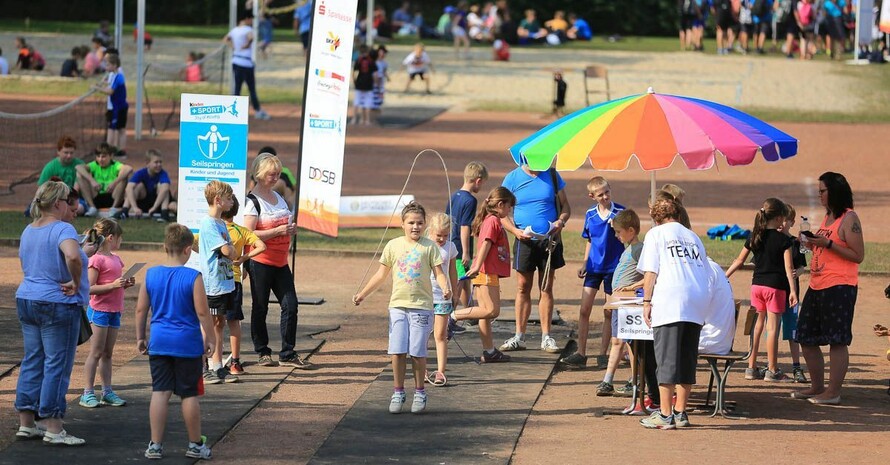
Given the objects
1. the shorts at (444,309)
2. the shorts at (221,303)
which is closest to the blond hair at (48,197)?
the shorts at (221,303)

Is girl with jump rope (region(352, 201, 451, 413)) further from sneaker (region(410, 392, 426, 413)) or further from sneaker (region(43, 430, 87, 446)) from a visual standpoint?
sneaker (region(43, 430, 87, 446))

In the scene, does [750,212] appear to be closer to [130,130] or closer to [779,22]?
[130,130]

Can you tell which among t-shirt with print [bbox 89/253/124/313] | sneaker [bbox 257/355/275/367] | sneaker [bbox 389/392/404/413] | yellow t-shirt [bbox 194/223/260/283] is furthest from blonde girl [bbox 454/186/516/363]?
t-shirt with print [bbox 89/253/124/313]

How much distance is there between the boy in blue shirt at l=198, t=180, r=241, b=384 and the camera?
32.4 ft

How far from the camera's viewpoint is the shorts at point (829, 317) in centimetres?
995

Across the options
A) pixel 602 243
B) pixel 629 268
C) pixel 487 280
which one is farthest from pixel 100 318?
pixel 602 243

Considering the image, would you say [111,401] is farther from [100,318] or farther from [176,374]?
[176,374]

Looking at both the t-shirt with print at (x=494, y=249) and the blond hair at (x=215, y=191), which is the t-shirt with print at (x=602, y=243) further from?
the blond hair at (x=215, y=191)

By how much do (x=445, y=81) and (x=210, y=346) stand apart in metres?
30.2

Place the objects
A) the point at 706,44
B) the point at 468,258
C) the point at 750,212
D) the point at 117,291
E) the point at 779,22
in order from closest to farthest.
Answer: the point at 117,291, the point at 468,258, the point at 750,212, the point at 779,22, the point at 706,44

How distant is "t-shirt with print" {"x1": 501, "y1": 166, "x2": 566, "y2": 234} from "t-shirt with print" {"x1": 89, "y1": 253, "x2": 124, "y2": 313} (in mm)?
3790

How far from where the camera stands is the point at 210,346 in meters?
8.49

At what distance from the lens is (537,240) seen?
11.6 metres

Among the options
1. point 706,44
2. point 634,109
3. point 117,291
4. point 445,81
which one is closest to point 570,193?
point 634,109
